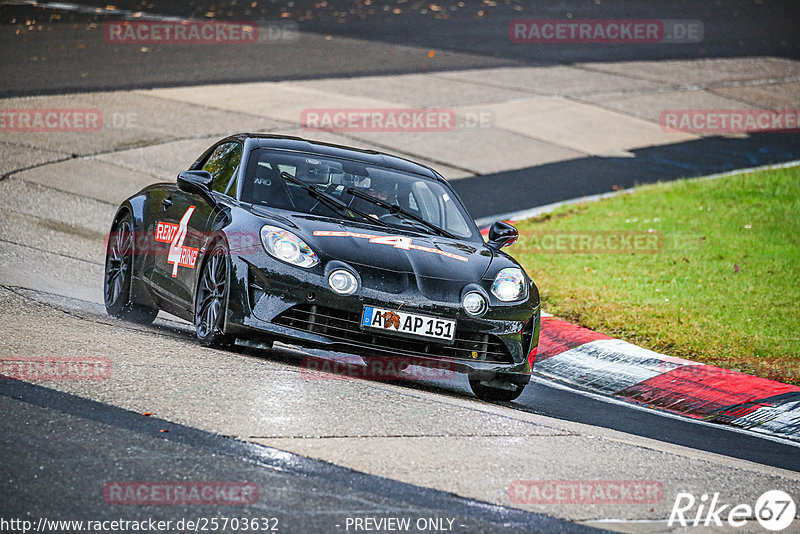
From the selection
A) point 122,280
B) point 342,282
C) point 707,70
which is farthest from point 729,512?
point 707,70

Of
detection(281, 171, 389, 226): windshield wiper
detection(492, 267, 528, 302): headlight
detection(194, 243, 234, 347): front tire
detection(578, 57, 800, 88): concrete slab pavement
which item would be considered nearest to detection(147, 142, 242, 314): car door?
detection(194, 243, 234, 347): front tire

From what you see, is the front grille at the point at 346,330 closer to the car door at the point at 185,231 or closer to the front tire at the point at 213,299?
the front tire at the point at 213,299

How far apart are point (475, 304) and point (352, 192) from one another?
4.30ft

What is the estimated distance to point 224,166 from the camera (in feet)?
26.7

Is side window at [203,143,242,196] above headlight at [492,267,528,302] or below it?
above

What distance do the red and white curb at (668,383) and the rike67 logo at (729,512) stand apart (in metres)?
2.23

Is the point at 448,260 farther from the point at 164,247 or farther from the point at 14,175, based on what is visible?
the point at 14,175

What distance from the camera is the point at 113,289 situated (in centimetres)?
864

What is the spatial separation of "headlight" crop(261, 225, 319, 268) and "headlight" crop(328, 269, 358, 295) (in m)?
0.15

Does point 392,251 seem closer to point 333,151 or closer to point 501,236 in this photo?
point 501,236

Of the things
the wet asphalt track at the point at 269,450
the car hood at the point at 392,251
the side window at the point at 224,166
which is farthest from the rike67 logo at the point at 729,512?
the side window at the point at 224,166

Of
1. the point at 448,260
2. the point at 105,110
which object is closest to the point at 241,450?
the point at 448,260

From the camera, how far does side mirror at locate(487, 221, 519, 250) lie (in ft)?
26.2

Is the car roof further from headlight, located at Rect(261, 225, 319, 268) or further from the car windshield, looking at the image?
headlight, located at Rect(261, 225, 319, 268)
